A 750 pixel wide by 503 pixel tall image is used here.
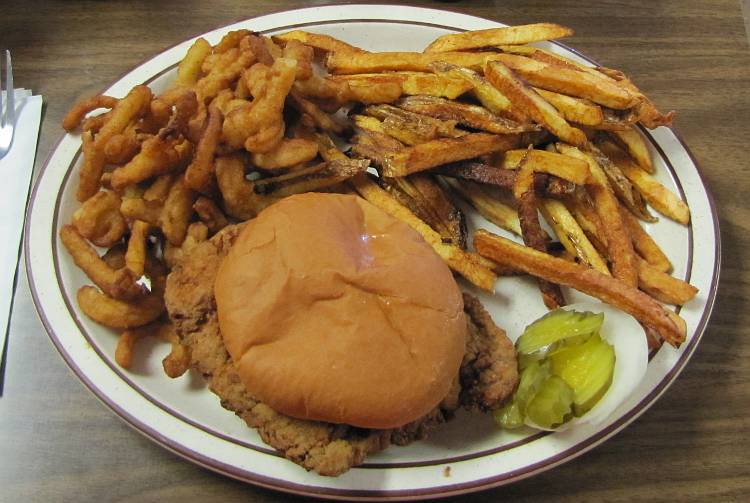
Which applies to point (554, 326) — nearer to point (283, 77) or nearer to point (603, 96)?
point (603, 96)

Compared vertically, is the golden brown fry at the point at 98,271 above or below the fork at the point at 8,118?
Result: below

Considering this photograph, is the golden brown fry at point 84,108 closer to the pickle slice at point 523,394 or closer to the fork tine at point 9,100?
the fork tine at point 9,100

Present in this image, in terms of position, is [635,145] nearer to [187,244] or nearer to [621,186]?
[621,186]

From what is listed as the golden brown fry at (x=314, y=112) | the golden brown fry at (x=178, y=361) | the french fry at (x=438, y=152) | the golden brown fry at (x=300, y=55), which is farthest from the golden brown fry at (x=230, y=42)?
the golden brown fry at (x=178, y=361)

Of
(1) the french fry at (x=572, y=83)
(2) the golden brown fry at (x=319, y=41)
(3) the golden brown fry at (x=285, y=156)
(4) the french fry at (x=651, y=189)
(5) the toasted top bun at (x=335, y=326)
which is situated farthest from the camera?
(2) the golden brown fry at (x=319, y=41)

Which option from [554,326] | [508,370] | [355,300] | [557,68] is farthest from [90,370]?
[557,68]

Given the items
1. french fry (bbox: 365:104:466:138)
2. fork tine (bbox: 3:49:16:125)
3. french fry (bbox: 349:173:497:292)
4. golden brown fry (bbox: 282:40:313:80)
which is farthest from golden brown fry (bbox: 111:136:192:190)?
fork tine (bbox: 3:49:16:125)
